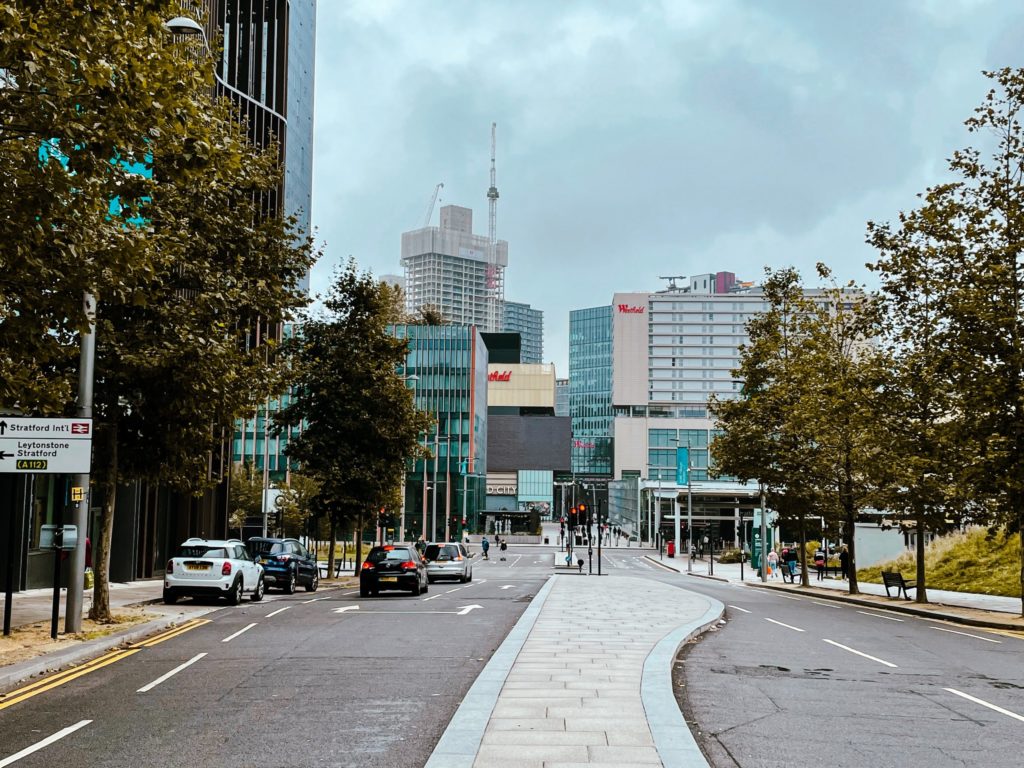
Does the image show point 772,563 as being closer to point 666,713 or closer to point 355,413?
point 355,413

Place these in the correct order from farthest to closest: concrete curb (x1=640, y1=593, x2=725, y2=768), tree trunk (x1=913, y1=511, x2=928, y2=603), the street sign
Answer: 1. tree trunk (x1=913, y1=511, x2=928, y2=603)
2. the street sign
3. concrete curb (x1=640, y1=593, x2=725, y2=768)

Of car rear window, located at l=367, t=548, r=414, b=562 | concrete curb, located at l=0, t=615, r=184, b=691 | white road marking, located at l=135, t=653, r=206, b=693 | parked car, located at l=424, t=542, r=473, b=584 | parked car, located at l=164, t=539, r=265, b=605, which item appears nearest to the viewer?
white road marking, located at l=135, t=653, r=206, b=693

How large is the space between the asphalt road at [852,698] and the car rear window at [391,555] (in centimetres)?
1170

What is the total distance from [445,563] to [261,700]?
30259 mm

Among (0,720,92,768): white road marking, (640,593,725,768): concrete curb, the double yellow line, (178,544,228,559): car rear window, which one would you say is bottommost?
the double yellow line

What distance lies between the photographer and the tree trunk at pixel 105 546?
1909 cm

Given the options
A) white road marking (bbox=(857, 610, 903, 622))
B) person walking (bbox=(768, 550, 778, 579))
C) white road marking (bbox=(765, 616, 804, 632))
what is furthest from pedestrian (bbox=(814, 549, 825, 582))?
white road marking (bbox=(765, 616, 804, 632))

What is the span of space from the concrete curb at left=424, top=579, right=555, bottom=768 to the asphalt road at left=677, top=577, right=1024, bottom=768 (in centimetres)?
190

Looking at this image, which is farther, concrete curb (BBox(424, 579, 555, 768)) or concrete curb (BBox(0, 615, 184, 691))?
concrete curb (BBox(0, 615, 184, 691))

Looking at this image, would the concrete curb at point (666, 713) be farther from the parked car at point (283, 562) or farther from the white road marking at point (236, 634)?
the parked car at point (283, 562)

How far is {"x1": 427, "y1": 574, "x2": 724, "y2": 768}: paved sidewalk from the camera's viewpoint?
761 cm

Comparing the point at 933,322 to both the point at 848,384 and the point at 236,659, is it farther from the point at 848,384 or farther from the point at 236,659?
the point at 236,659

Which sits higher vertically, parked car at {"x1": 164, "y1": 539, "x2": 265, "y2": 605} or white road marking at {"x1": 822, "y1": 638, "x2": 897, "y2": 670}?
parked car at {"x1": 164, "y1": 539, "x2": 265, "y2": 605}

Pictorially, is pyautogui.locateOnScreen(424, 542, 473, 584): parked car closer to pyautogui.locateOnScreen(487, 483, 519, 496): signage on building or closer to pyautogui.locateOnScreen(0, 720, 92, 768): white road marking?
pyautogui.locateOnScreen(0, 720, 92, 768): white road marking
